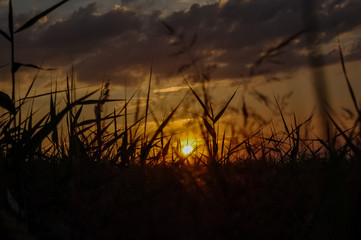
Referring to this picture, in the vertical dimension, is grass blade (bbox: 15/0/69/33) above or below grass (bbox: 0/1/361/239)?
above

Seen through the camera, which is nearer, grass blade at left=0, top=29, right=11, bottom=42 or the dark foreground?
the dark foreground

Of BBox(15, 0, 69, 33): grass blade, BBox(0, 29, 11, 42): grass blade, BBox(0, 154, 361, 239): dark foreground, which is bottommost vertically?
BBox(0, 154, 361, 239): dark foreground

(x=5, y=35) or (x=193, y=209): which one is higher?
(x=5, y=35)

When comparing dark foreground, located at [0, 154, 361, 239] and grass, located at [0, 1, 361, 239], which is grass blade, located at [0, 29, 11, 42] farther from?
dark foreground, located at [0, 154, 361, 239]

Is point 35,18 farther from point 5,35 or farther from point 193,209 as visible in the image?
point 193,209

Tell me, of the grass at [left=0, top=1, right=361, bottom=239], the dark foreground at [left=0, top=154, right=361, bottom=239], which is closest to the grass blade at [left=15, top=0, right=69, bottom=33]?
the grass at [left=0, top=1, right=361, bottom=239]

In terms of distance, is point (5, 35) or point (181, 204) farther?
point (5, 35)

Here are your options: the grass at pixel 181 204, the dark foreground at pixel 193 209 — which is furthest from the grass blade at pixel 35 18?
the dark foreground at pixel 193 209

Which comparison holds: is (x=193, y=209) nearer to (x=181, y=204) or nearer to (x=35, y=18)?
(x=181, y=204)

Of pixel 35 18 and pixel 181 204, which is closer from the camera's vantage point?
pixel 181 204

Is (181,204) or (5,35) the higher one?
(5,35)

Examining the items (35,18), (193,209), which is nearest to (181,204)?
(193,209)

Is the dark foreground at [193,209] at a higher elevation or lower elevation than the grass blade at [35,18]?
lower

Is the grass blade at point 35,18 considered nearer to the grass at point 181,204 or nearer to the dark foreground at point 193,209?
the grass at point 181,204
